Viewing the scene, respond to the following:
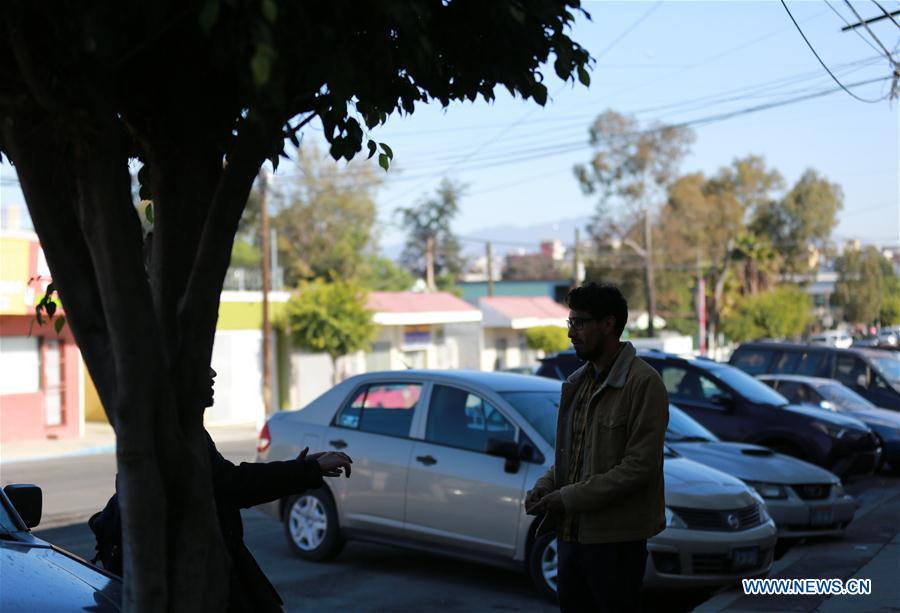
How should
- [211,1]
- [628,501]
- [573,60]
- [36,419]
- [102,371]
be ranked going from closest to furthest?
1. [211,1]
2. [102,371]
3. [573,60]
4. [628,501]
5. [36,419]

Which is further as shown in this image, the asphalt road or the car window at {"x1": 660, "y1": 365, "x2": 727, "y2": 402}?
the car window at {"x1": 660, "y1": 365, "x2": 727, "y2": 402}

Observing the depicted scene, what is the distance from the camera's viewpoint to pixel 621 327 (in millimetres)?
4562

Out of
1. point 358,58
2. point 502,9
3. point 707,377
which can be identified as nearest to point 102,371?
point 358,58

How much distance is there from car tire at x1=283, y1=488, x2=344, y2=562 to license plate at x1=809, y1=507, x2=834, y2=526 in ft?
14.3

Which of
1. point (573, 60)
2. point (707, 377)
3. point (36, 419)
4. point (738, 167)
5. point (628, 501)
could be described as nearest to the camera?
point (573, 60)

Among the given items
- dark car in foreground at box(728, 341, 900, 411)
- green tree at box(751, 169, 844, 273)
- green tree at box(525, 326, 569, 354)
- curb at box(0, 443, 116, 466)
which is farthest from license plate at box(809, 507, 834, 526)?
green tree at box(751, 169, 844, 273)

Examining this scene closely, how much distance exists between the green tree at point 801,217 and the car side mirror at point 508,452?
58181mm

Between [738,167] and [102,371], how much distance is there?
205ft

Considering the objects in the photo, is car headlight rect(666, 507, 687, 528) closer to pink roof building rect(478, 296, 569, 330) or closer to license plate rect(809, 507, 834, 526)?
license plate rect(809, 507, 834, 526)

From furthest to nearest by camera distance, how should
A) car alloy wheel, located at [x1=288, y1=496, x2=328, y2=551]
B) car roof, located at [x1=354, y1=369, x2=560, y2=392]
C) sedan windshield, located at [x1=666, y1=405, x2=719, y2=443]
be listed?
sedan windshield, located at [x1=666, y1=405, x2=719, y2=443], car alloy wheel, located at [x1=288, y1=496, x2=328, y2=551], car roof, located at [x1=354, y1=369, x2=560, y2=392]

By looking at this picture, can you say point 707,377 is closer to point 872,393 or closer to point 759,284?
point 872,393

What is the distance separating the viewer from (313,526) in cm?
934

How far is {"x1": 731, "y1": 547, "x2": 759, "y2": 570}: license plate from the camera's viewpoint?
7.82m

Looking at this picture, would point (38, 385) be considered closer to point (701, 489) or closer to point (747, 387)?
point (747, 387)
